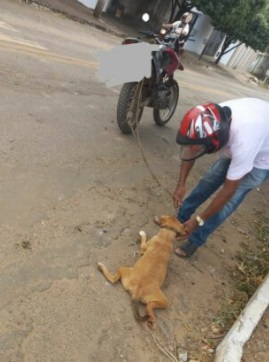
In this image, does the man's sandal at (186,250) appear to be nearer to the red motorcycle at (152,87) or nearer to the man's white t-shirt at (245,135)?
the man's white t-shirt at (245,135)

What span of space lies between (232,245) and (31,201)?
236 cm

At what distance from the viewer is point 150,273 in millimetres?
3420

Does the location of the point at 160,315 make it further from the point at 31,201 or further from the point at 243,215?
the point at 243,215

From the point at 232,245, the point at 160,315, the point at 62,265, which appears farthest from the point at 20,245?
the point at 232,245

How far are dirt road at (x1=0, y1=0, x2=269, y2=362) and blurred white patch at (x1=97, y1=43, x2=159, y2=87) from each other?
0.88 meters

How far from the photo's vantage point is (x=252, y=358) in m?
3.31

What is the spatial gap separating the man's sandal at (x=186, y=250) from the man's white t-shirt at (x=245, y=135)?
3.71 ft

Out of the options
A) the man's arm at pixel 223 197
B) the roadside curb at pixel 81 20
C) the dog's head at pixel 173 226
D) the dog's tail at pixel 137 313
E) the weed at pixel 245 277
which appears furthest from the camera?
the roadside curb at pixel 81 20

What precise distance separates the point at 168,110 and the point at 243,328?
5087mm

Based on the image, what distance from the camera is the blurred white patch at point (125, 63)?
5574 mm

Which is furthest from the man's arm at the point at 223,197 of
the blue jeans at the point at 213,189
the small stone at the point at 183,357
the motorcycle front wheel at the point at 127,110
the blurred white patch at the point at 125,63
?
the motorcycle front wheel at the point at 127,110

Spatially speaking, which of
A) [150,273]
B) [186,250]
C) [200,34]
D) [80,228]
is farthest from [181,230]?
[200,34]

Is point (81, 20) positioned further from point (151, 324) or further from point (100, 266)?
point (151, 324)

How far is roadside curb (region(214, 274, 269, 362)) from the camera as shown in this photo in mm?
3152
